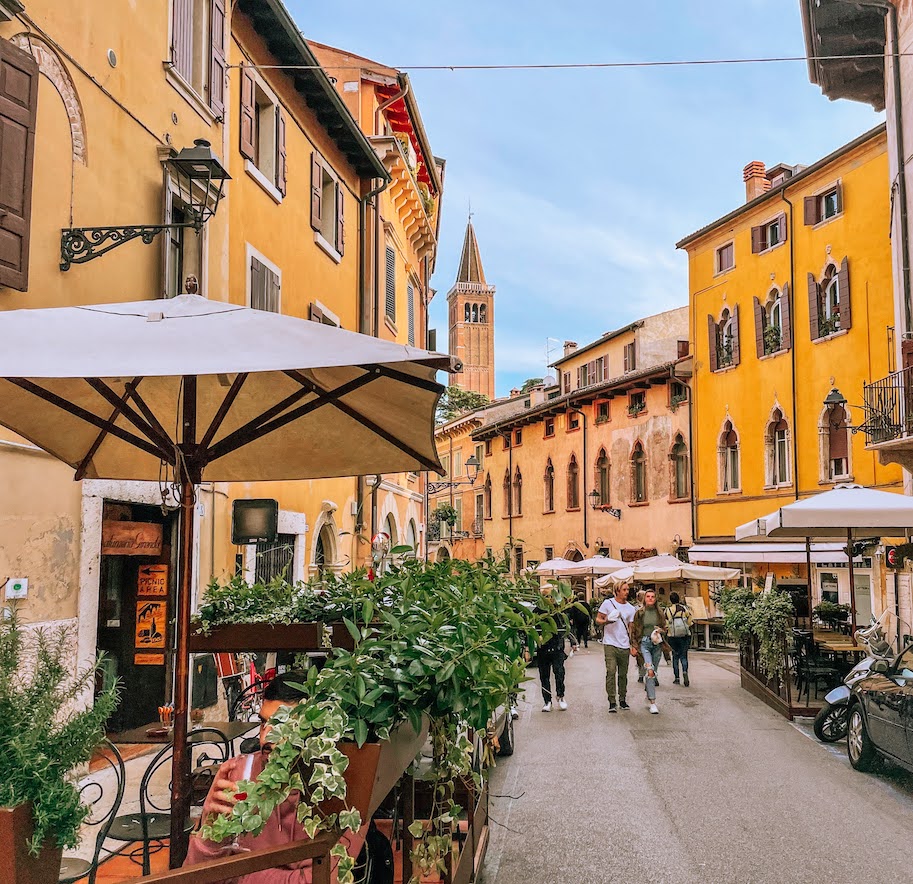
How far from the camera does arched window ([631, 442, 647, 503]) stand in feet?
117

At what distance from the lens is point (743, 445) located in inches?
1166

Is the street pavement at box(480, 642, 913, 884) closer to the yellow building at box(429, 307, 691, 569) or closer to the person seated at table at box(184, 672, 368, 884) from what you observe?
the person seated at table at box(184, 672, 368, 884)

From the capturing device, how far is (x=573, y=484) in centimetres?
4138

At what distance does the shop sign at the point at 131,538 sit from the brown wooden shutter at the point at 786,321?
2136 cm

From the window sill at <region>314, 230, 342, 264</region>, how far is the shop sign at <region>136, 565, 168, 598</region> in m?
7.65

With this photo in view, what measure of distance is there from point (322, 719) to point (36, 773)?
81 centimetres

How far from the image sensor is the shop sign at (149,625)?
34.5ft

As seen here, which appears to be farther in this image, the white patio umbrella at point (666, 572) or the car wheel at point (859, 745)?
the white patio umbrella at point (666, 572)

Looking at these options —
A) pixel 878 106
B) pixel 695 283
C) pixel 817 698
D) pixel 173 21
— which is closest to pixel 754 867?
pixel 817 698

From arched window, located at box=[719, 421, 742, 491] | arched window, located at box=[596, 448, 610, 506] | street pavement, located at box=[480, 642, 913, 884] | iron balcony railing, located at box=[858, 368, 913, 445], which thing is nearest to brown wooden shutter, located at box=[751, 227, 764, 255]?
arched window, located at box=[719, 421, 742, 491]

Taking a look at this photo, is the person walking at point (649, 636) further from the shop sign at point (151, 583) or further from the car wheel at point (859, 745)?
the shop sign at point (151, 583)

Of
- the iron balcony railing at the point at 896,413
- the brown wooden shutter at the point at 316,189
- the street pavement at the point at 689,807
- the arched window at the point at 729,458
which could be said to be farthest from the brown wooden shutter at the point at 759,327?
the street pavement at the point at 689,807

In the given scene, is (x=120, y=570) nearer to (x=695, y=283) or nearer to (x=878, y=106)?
(x=878, y=106)

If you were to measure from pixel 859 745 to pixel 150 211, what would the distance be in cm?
900
